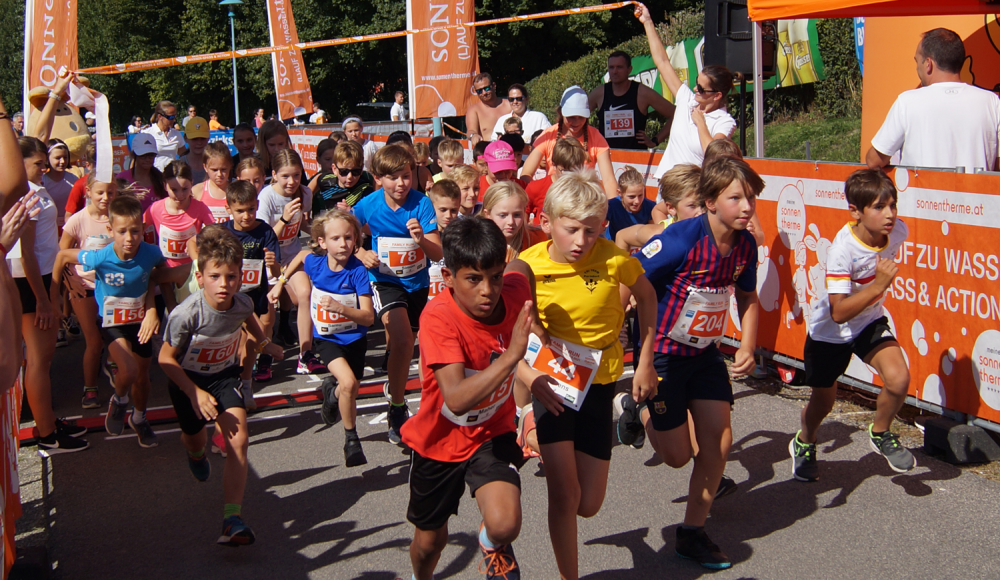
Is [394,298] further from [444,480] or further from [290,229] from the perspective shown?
[444,480]

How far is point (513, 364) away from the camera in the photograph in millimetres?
3014

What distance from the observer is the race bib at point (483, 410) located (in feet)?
10.9

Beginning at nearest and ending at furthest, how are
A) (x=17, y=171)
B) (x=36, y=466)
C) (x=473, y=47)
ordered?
(x=17, y=171), (x=36, y=466), (x=473, y=47)

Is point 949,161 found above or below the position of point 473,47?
below

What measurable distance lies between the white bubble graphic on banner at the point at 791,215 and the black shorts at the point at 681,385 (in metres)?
2.59

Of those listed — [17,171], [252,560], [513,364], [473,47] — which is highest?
[473,47]

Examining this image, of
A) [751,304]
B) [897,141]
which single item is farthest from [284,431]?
[897,141]

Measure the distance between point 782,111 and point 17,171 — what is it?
20.8 m

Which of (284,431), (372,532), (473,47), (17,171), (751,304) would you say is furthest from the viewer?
(473,47)

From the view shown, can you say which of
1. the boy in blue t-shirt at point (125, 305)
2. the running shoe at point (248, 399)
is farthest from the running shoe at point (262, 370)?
the boy in blue t-shirt at point (125, 305)

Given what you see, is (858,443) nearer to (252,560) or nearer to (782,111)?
(252,560)

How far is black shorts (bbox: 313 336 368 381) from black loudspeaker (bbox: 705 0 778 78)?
5.48 metres

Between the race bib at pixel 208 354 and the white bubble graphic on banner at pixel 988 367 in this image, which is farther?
the white bubble graphic on banner at pixel 988 367

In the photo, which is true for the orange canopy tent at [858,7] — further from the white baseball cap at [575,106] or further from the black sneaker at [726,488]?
the black sneaker at [726,488]
